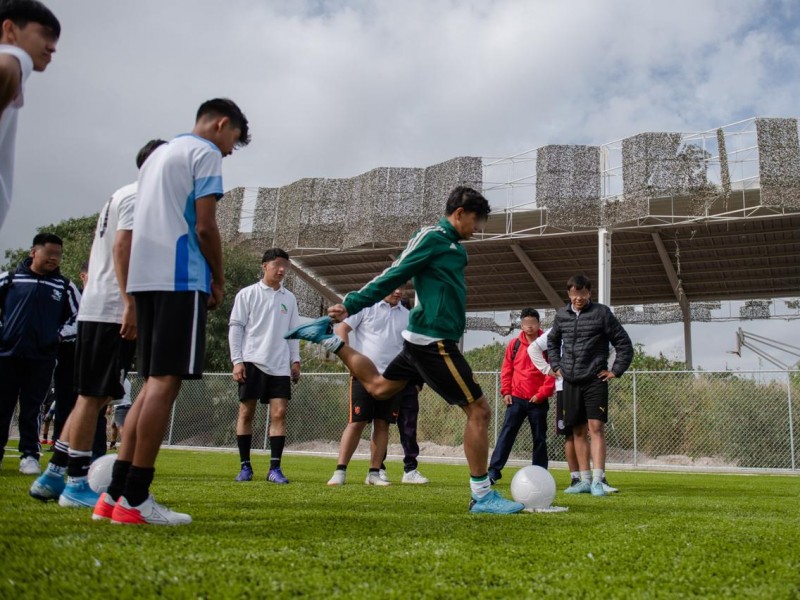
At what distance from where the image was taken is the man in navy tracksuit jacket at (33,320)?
22.2ft

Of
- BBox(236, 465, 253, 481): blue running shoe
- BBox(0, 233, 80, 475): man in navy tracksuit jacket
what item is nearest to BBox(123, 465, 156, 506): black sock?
BBox(236, 465, 253, 481): blue running shoe

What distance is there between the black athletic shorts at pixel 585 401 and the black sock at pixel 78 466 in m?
4.65

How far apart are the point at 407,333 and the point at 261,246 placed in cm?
3540

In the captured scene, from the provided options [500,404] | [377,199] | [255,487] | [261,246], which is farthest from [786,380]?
[261,246]

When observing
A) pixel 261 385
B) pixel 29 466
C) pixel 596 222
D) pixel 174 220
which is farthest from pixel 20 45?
pixel 596 222

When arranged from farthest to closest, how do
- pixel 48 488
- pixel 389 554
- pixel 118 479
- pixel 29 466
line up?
pixel 29 466, pixel 48 488, pixel 118 479, pixel 389 554

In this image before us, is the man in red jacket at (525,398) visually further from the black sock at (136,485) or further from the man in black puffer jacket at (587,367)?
the black sock at (136,485)

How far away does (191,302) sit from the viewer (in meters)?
3.42

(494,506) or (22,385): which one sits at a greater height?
(22,385)

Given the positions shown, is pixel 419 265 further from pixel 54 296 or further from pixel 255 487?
pixel 54 296

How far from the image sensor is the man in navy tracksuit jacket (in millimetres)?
6754

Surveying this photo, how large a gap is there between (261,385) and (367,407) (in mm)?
1149

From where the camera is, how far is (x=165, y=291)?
3.40 meters

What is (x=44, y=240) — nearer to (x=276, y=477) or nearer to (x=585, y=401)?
(x=276, y=477)
